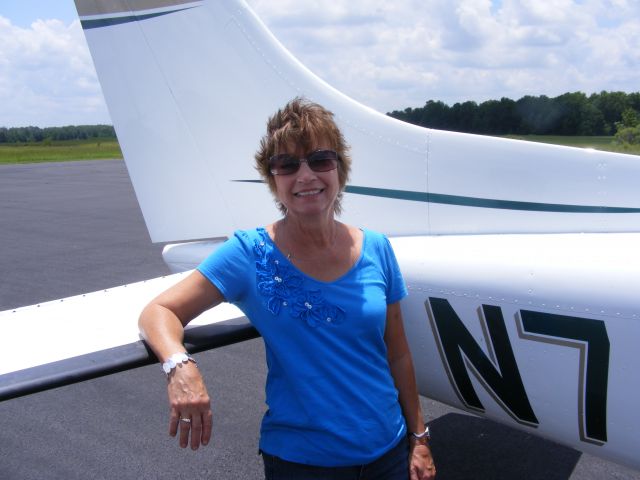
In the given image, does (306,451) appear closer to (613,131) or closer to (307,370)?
(307,370)

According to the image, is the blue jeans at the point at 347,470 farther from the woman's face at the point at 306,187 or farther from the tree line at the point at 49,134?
the tree line at the point at 49,134

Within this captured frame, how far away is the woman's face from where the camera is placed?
65.3 inches

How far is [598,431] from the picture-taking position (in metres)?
1.97

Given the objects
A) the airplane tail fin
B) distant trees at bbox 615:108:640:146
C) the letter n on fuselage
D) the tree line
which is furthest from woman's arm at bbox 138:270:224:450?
the tree line

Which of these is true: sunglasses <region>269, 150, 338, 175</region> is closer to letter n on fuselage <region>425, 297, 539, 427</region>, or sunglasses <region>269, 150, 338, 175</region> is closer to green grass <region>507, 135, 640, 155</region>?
letter n on fuselage <region>425, 297, 539, 427</region>

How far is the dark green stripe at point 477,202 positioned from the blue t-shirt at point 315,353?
98 centimetres

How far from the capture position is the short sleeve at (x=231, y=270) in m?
1.60

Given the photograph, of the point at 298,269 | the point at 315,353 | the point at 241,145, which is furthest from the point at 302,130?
the point at 241,145

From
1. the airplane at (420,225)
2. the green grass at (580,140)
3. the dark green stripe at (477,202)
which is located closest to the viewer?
the airplane at (420,225)

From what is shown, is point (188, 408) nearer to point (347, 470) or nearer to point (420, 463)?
point (347, 470)

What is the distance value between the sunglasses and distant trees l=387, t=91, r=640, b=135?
2.16m

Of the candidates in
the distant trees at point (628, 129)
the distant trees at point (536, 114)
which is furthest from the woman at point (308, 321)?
the distant trees at point (628, 129)

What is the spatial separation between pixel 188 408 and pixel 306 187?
609 mm

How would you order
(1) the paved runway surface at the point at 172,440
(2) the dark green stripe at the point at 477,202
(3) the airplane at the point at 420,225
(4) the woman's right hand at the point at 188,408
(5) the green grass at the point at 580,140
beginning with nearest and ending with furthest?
(4) the woman's right hand at the point at 188,408
(3) the airplane at the point at 420,225
(2) the dark green stripe at the point at 477,202
(1) the paved runway surface at the point at 172,440
(5) the green grass at the point at 580,140
